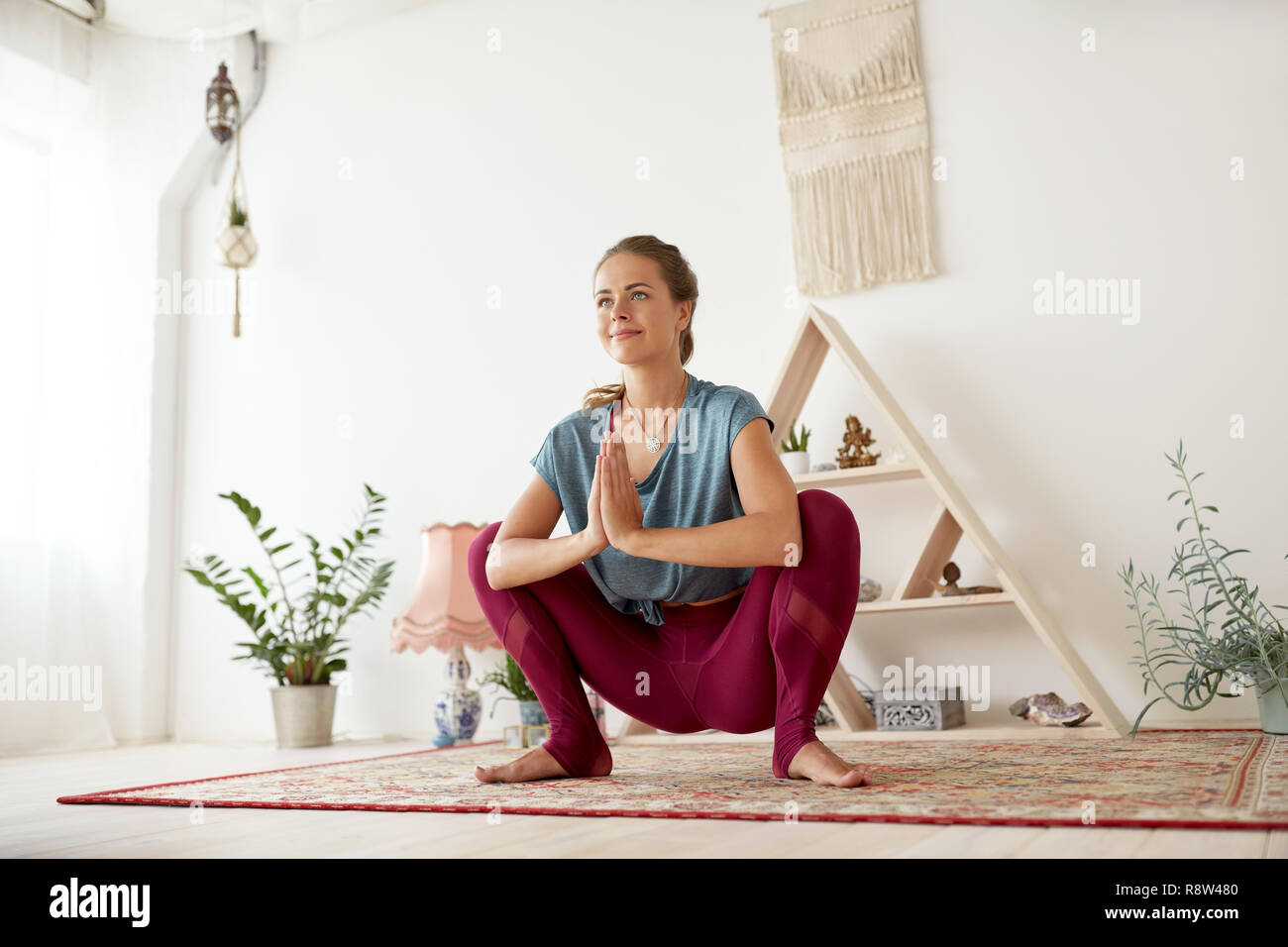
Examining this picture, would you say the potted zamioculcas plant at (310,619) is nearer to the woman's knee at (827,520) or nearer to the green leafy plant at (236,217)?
the green leafy plant at (236,217)

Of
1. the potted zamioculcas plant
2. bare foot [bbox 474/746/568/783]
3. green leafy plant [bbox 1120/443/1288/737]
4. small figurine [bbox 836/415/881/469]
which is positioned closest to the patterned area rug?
bare foot [bbox 474/746/568/783]

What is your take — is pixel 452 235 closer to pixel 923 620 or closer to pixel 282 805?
pixel 923 620

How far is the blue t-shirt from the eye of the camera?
1.68m

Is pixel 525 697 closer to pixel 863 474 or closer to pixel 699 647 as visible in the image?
pixel 863 474

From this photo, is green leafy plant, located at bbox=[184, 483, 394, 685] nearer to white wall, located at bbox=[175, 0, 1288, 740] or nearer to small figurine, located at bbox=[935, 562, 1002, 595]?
white wall, located at bbox=[175, 0, 1288, 740]

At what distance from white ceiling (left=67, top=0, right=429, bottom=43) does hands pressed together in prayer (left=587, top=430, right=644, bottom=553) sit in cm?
286

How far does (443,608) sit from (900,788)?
6.04 ft

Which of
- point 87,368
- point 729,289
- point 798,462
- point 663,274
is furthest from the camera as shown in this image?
point 87,368

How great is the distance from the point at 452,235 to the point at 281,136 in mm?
847

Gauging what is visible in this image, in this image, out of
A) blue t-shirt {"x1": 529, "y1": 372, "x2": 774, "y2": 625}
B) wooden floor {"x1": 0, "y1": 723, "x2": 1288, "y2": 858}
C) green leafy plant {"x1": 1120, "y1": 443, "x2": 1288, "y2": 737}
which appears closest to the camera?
wooden floor {"x1": 0, "y1": 723, "x2": 1288, "y2": 858}

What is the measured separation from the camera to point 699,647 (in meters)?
1.66

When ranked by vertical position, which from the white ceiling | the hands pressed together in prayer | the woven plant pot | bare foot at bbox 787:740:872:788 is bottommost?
bare foot at bbox 787:740:872:788

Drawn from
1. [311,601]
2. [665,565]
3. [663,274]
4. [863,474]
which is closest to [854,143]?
[863,474]
